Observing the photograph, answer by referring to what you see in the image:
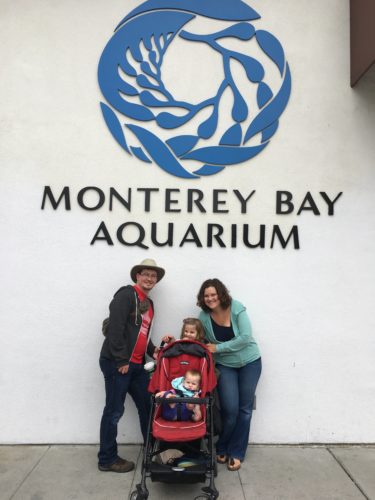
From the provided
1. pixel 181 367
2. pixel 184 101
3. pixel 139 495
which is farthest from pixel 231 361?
pixel 184 101

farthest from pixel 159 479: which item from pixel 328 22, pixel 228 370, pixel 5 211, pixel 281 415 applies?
pixel 328 22

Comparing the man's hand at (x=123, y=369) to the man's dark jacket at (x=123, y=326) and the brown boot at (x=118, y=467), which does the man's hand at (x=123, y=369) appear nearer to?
the man's dark jacket at (x=123, y=326)

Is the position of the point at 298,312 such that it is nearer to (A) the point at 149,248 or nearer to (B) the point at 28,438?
(A) the point at 149,248

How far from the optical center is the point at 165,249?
4.39 m

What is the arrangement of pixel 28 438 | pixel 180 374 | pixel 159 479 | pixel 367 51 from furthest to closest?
pixel 28 438, pixel 367 51, pixel 180 374, pixel 159 479

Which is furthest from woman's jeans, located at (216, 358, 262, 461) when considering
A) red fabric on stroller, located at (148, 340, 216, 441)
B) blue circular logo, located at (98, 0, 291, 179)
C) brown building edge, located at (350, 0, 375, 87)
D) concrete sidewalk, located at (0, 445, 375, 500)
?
brown building edge, located at (350, 0, 375, 87)

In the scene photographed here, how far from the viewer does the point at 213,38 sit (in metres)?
4.46

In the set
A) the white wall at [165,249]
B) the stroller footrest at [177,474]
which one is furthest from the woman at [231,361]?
the stroller footrest at [177,474]

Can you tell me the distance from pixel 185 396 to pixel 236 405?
25.6 inches

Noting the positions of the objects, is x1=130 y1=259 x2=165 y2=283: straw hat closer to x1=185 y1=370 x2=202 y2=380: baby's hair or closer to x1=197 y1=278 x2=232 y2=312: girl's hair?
x1=197 y1=278 x2=232 y2=312: girl's hair

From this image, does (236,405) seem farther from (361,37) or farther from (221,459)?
(361,37)

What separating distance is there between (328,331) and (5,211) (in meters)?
3.41

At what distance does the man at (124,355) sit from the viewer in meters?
3.73

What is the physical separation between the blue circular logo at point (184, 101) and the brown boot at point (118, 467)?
2678mm
